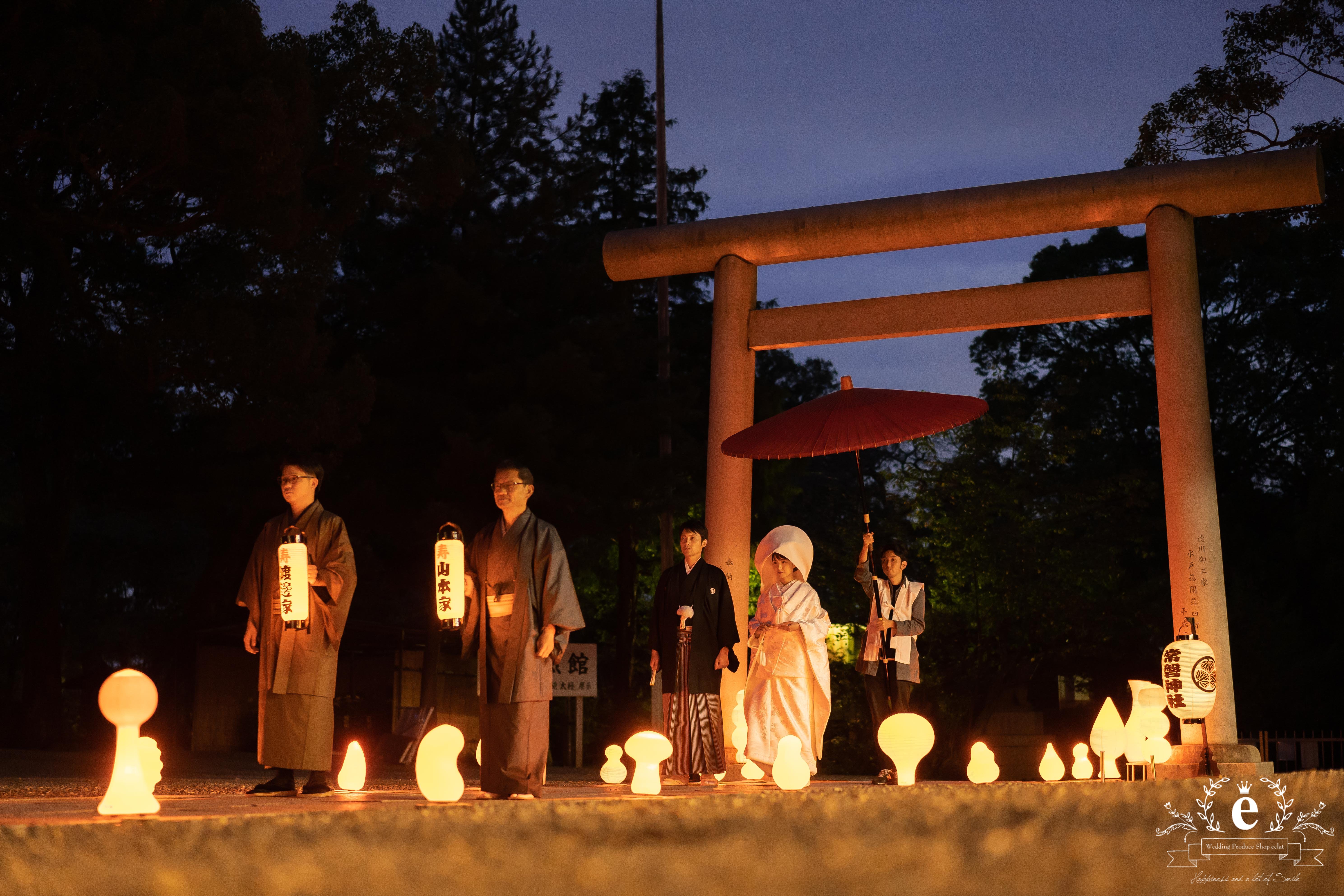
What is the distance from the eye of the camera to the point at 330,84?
1162cm

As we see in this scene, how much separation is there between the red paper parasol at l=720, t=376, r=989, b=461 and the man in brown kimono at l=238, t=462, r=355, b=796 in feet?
8.39

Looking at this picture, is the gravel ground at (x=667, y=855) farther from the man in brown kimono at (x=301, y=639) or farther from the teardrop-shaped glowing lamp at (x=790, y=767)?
the man in brown kimono at (x=301, y=639)

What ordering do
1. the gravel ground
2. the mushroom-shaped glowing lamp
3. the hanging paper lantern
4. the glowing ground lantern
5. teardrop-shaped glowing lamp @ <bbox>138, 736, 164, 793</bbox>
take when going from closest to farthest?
1. the gravel ground
2. teardrop-shaped glowing lamp @ <bbox>138, 736, 164, 793</bbox>
3. the hanging paper lantern
4. the glowing ground lantern
5. the mushroom-shaped glowing lamp

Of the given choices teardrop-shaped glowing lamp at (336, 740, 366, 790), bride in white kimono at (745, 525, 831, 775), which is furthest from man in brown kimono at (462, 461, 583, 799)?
bride in white kimono at (745, 525, 831, 775)

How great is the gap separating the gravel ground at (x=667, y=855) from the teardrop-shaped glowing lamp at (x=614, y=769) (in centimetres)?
307

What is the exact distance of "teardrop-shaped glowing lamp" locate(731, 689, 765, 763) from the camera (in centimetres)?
728

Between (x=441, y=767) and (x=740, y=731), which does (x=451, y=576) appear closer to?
(x=441, y=767)

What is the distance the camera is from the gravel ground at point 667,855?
295 cm

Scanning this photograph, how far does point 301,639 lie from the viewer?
563cm

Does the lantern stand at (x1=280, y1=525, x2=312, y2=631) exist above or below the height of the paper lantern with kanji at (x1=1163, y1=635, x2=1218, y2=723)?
above

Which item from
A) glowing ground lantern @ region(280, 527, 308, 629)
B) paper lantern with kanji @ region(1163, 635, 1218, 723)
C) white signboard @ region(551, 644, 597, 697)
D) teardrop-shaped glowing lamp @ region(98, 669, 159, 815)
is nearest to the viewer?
teardrop-shaped glowing lamp @ region(98, 669, 159, 815)

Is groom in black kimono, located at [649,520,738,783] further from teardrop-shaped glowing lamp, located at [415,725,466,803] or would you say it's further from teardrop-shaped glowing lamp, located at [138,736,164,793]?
teardrop-shaped glowing lamp, located at [138,736,164,793]

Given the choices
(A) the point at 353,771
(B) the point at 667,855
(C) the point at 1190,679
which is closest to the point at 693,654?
(A) the point at 353,771

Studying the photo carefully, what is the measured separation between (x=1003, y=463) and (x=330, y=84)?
31.2 feet
